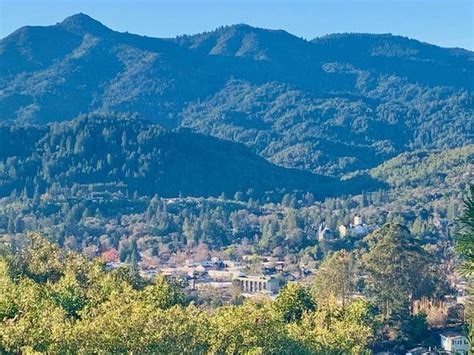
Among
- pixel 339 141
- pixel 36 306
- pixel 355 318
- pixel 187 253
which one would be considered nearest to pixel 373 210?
pixel 187 253

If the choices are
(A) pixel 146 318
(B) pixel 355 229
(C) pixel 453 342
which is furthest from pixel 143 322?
(B) pixel 355 229

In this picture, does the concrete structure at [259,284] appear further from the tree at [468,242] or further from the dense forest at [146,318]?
the tree at [468,242]

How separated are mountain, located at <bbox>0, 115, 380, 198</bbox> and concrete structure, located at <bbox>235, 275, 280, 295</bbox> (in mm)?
53069

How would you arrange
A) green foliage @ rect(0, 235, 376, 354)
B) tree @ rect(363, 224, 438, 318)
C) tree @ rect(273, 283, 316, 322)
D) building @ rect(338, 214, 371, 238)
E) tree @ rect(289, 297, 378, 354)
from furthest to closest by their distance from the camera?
building @ rect(338, 214, 371, 238) < tree @ rect(363, 224, 438, 318) < tree @ rect(273, 283, 316, 322) < tree @ rect(289, 297, 378, 354) < green foliage @ rect(0, 235, 376, 354)

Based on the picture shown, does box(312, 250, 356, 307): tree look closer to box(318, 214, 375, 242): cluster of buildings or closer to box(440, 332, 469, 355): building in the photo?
box(440, 332, 469, 355): building

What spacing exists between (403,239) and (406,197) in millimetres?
66866

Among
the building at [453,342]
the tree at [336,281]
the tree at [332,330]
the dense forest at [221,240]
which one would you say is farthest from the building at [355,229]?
the tree at [332,330]

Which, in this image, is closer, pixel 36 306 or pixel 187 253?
pixel 36 306

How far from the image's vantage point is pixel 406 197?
112 metres

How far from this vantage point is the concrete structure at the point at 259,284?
6269 centimetres

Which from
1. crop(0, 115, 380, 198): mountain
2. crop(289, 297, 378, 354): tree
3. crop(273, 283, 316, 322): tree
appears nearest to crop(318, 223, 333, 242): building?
crop(0, 115, 380, 198): mountain

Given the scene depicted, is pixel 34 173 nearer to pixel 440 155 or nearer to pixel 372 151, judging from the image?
pixel 440 155

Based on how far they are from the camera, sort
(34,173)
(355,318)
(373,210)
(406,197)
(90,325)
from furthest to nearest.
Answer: (34,173), (406,197), (373,210), (355,318), (90,325)

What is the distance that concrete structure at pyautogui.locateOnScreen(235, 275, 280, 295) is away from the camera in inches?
2468
